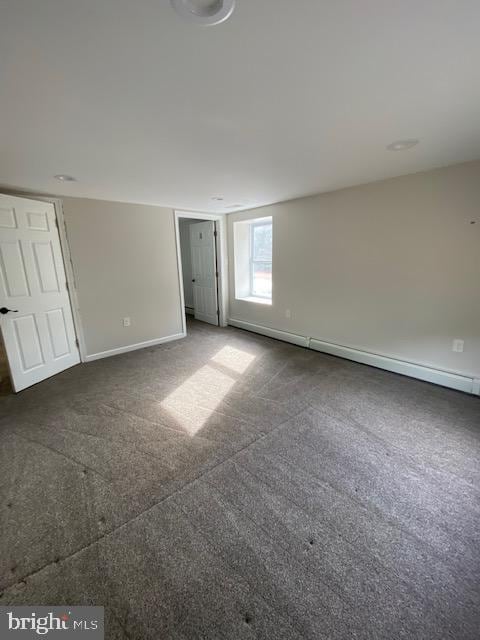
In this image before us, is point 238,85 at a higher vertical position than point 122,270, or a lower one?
higher

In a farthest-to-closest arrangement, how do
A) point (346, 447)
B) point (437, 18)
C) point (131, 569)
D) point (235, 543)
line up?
point (346, 447), point (235, 543), point (131, 569), point (437, 18)

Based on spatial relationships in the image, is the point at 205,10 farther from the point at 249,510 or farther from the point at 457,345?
the point at 457,345

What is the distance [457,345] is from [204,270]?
14.4ft

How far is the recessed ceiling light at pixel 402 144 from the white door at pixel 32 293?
3.73 meters

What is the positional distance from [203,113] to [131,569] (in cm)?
247

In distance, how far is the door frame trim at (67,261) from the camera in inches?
129

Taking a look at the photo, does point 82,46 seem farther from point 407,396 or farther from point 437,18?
point 407,396

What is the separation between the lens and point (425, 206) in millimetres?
2816

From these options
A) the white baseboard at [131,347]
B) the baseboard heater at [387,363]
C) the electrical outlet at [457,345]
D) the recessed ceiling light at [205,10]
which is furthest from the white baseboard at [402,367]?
the recessed ceiling light at [205,10]

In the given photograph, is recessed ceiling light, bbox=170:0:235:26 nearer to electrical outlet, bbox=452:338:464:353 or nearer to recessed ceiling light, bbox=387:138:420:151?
recessed ceiling light, bbox=387:138:420:151

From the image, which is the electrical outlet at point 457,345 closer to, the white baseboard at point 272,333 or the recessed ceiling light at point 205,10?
the white baseboard at point 272,333

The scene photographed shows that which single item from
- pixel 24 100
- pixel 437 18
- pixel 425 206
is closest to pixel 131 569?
pixel 24 100

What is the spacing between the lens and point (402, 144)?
2.07 meters

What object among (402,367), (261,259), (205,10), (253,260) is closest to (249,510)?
(205,10)
